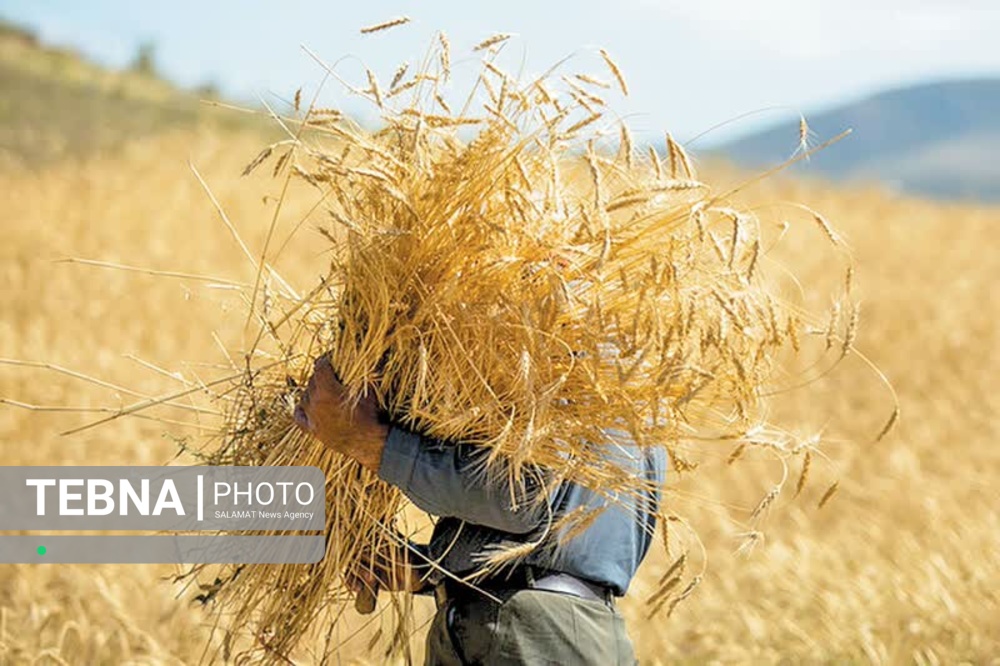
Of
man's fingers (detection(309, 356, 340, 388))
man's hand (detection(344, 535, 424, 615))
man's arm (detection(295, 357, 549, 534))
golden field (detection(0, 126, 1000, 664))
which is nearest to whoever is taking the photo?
man's arm (detection(295, 357, 549, 534))

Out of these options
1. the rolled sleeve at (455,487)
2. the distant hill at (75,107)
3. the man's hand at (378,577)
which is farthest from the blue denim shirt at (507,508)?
the distant hill at (75,107)

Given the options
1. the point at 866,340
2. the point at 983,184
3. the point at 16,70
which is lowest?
the point at 983,184

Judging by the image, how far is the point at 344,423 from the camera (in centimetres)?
236

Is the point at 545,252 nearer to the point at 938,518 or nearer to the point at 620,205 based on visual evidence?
the point at 620,205

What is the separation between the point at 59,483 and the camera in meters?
6.12

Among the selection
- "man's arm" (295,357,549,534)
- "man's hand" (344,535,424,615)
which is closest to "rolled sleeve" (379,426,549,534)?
"man's arm" (295,357,549,534)

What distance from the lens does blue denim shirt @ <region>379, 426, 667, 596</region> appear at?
2.28 meters

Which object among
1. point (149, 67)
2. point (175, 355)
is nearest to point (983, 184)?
point (149, 67)

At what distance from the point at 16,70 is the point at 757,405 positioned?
16979mm

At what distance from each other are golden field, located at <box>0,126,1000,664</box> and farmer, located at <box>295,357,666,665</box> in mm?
235

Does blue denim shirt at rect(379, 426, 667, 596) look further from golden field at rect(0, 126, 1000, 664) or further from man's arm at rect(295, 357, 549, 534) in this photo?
golden field at rect(0, 126, 1000, 664)

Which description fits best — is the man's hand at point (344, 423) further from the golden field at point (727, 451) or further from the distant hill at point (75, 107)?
the distant hill at point (75, 107)

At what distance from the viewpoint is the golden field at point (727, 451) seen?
4.41 meters

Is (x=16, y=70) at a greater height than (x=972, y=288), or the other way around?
(x=16, y=70)
